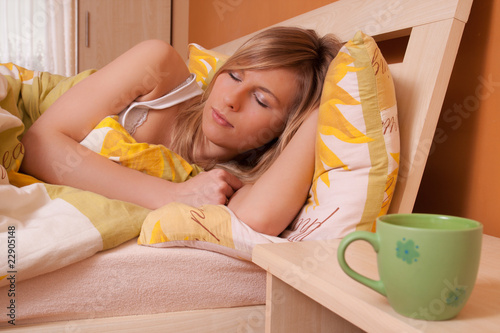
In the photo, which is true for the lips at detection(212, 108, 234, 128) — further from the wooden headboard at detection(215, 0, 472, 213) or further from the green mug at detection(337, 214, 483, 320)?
the green mug at detection(337, 214, 483, 320)

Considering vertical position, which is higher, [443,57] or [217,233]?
[443,57]

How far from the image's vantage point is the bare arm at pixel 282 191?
0.82m

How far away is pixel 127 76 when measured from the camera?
1.12 m

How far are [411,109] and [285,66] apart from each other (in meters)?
0.35

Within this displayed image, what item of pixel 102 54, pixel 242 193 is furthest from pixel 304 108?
pixel 102 54

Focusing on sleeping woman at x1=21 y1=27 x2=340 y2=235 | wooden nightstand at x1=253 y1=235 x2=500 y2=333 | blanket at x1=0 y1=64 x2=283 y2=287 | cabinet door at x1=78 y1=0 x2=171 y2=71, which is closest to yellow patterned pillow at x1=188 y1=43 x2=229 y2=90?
sleeping woman at x1=21 y1=27 x2=340 y2=235

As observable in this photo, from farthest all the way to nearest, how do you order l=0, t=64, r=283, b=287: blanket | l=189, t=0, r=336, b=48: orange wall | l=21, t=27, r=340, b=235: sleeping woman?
l=189, t=0, r=336, b=48: orange wall, l=21, t=27, r=340, b=235: sleeping woman, l=0, t=64, r=283, b=287: blanket

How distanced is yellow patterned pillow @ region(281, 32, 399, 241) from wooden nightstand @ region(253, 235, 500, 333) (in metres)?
0.12

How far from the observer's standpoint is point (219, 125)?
1.09 m

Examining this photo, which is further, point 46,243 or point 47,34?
point 47,34

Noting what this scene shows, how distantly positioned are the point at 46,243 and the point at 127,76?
58cm

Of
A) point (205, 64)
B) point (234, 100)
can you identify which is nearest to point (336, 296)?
point (234, 100)

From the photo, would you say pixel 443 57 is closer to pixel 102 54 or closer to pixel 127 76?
pixel 127 76

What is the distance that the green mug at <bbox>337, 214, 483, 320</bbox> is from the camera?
1.23ft
